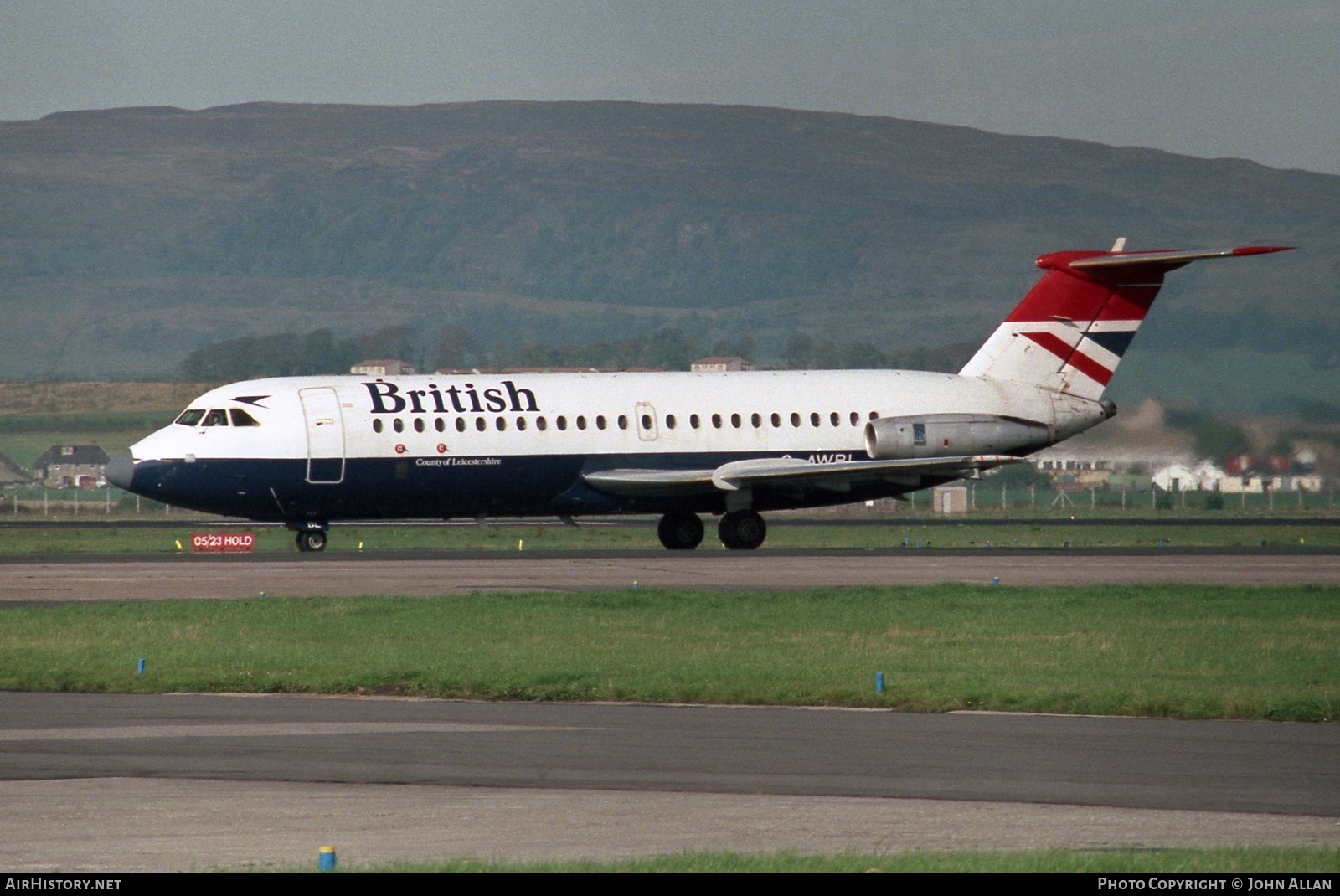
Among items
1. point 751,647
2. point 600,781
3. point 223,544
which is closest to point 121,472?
point 223,544

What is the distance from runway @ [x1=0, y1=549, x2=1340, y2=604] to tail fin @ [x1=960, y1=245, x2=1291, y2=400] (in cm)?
552

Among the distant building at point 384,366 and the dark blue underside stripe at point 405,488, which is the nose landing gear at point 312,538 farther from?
the distant building at point 384,366

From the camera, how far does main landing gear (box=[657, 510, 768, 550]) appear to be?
1874 inches

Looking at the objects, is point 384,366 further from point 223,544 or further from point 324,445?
point 324,445

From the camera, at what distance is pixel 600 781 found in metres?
15.9

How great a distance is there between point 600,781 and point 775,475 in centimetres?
3056

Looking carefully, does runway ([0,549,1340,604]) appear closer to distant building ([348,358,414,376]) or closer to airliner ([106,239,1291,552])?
airliner ([106,239,1291,552])

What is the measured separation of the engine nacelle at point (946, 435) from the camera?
1860 inches

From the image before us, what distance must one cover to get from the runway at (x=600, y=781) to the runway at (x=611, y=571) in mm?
14017

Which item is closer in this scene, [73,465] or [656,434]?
[656,434]

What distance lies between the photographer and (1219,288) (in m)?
75.5

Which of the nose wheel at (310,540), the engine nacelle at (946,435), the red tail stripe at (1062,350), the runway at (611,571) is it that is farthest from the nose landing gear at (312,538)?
the red tail stripe at (1062,350)

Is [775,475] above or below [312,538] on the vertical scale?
above

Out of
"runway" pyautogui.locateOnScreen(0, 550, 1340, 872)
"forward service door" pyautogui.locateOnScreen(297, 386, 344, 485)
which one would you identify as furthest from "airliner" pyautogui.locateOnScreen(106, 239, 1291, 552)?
Answer: "runway" pyautogui.locateOnScreen(0, 550, 1340, 872)
